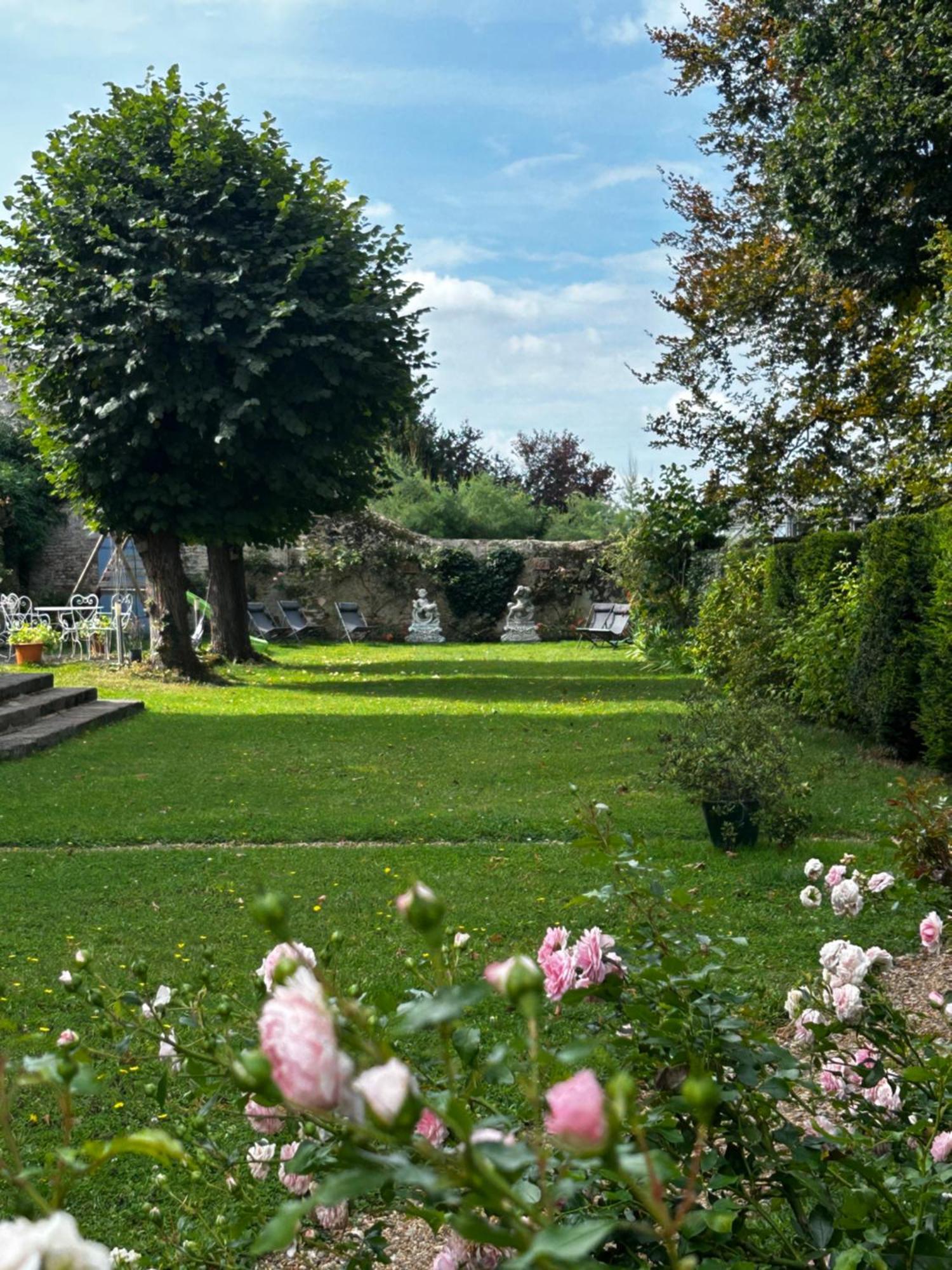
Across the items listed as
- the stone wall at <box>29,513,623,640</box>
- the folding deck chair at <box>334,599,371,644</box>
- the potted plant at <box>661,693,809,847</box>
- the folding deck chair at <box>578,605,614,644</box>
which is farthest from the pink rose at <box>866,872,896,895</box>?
the stone wall at <box>29,513,623,640</box>

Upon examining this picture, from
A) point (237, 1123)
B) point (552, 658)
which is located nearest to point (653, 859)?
point (237, 1123)

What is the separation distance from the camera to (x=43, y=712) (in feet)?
37.3

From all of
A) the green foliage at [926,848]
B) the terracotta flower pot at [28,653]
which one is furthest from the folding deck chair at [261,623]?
the green foliage at [926,848]

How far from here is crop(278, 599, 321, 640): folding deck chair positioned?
79.2 ft

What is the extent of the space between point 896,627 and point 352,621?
1700 centimetres

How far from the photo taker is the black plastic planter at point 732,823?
609cm

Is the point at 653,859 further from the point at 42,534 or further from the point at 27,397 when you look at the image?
the point at 42,534

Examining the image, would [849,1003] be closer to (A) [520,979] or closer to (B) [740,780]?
(A) [520,979]

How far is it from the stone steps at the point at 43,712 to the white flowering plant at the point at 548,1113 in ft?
26.7

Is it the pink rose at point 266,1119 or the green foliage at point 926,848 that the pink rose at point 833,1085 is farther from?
the green foliage at point 926,848

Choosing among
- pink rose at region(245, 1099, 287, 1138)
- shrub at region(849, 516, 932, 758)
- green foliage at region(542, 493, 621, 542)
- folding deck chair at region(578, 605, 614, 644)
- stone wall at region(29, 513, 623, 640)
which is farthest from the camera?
green foliage at region(542, 493, 621, 542)

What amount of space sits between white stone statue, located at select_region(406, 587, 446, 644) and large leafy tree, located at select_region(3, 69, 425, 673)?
9.70m

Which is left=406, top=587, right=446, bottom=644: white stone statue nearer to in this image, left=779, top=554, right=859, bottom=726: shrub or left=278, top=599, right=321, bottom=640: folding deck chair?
left=278, top=599, right=321, bottom=640: folding deck chair

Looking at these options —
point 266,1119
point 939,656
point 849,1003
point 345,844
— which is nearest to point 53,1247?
point 266,1119
